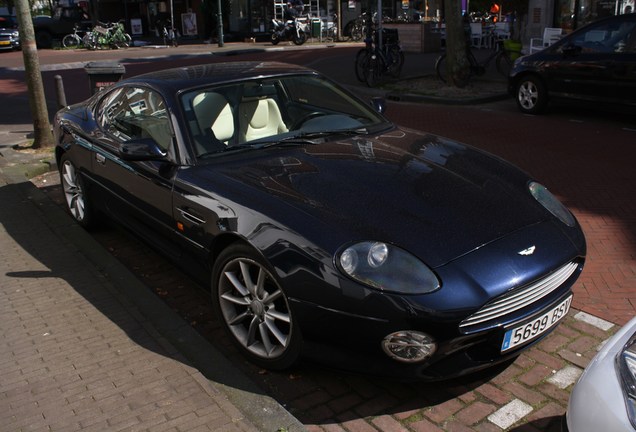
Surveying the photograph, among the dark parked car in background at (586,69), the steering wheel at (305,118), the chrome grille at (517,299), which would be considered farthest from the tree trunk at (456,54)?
the chrome grille at (517,299)

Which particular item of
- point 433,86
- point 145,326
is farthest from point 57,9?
point 145,326

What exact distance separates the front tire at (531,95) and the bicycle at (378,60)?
4.03 meters

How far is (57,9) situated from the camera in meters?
34.1

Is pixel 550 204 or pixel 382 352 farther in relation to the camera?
pixel 550 204

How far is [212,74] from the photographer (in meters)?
4.62

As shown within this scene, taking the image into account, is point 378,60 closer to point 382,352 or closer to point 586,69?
point 586,69

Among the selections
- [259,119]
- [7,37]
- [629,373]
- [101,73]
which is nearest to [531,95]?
[101,73]

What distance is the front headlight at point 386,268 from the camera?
2939 mm

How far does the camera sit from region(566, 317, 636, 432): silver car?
2.10 meters

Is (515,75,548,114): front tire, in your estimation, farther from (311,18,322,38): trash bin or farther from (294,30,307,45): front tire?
(311,18,322,38): trash bin

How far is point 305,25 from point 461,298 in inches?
1089

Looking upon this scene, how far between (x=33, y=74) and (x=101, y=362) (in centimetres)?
663

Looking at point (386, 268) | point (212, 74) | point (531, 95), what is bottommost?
point (531, 95)

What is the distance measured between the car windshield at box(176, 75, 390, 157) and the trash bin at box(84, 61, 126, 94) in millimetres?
5520
